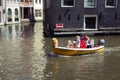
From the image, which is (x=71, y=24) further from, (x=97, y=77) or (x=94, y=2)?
(x=97, y=77)

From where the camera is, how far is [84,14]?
35812mm

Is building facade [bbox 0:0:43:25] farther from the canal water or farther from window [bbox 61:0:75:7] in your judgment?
the canal water

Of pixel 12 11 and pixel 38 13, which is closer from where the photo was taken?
pixel 12 11

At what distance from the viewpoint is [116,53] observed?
958 inches

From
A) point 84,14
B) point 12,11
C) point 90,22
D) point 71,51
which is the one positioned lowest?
point 71,51

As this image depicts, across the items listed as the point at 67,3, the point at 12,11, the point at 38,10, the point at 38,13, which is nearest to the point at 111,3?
the point at 67,3

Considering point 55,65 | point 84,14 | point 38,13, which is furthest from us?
point 38,13

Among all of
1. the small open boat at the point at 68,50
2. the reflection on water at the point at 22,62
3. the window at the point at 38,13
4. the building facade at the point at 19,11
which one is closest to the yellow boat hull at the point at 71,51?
the small open boat at the point at 68,50

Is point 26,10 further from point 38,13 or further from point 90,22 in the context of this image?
point 90,22

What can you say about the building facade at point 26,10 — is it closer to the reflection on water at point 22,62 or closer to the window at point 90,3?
the window at point 90,3

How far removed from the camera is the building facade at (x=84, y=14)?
3506 centimetres

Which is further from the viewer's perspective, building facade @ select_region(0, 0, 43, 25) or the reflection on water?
building facade @ select_region(0, 0, 43, 25)

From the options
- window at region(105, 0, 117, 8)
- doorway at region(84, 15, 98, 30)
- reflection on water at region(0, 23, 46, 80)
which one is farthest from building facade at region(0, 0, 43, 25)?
reflection on water at region(0, 23, 46, 80)

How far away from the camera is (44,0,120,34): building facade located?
35.1 metres
